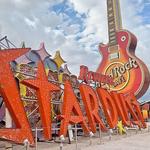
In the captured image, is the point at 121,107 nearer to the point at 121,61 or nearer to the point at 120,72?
the point at 121,61

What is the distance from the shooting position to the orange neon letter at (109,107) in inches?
1235

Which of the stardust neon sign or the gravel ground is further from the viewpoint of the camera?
the gravel ground

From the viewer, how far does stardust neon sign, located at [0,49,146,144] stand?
60.2 feet

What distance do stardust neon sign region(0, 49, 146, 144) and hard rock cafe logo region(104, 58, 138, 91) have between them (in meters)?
14.7

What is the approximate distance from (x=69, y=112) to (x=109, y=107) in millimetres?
9264

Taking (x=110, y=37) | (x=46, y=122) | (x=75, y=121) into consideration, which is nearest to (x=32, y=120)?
(x=75, y=121)

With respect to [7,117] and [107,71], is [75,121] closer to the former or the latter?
[7,117]

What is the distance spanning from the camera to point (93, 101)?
2995 cm

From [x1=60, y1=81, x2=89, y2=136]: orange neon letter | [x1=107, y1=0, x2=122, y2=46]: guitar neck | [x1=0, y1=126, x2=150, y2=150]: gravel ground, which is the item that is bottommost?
[x1=0, y1=126, x2=150, y2=150]: gravel ground

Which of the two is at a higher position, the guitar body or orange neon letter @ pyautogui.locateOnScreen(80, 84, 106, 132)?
the guitar body

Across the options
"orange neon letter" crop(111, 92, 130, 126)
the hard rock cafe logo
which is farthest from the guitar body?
"orange neon letter" crop(111, 92, 130, 126)

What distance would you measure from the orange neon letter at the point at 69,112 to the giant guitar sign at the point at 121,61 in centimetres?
2478

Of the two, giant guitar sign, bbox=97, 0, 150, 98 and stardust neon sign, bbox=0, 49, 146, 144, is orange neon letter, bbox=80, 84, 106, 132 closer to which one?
stardust neon sign, bbox=0, 49, 146, 144

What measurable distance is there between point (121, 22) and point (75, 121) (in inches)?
1353
